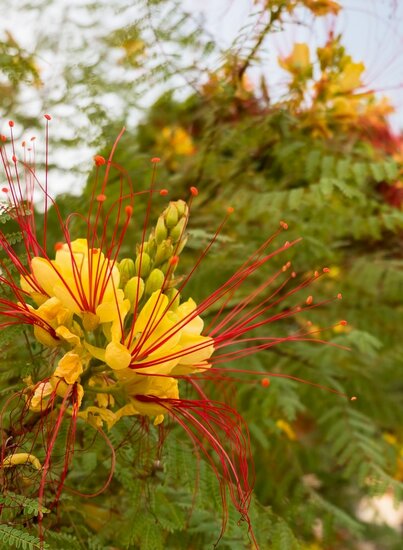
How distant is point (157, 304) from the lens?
122 centimetres

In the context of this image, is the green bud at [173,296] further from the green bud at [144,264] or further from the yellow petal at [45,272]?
the yellow petal at [45,272]

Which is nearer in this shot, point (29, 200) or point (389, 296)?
point (29, 200)

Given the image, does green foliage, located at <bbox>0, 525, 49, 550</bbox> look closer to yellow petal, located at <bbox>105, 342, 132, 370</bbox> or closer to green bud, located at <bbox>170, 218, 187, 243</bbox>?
yellow petal, located at <bbox>105, 342, 132, 370</bbox>

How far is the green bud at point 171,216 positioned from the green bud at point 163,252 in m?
0.03

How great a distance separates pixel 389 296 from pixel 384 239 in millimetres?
271

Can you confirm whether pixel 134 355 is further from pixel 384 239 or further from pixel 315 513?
pixel 384 239

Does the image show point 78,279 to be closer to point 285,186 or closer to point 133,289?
point 133,289

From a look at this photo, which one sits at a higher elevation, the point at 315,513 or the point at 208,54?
Answer: the point at 208,54

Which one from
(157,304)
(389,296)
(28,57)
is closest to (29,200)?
(157,304)

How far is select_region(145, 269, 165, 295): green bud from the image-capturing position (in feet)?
4.12

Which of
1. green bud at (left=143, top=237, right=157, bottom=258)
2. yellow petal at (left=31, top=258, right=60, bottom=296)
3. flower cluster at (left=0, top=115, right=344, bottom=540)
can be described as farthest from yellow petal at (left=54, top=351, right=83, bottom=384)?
green bud at (left=143, top=237, right=157, bottom=258)

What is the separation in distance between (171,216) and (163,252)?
0.06m

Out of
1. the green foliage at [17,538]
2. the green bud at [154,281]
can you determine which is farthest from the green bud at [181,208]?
the green foliage at [17,538]

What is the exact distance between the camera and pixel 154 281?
49.5 inches
